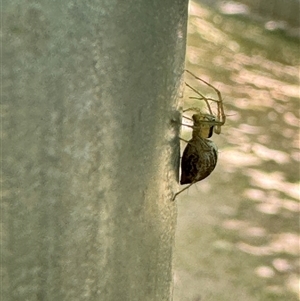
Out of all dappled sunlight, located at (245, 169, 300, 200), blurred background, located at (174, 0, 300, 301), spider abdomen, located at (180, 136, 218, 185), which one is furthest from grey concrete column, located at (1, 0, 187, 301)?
dappled sunlight, located at (245, 169, 300, 200)

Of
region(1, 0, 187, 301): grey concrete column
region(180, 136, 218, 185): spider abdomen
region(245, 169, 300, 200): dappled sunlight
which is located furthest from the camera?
region(245, 169, 300, 200): dappled sunlight

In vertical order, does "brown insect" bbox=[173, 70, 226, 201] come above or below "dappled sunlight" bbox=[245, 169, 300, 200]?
above

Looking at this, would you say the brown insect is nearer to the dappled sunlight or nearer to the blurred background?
the blurred background

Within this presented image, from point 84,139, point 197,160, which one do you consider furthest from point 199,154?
point 84,139

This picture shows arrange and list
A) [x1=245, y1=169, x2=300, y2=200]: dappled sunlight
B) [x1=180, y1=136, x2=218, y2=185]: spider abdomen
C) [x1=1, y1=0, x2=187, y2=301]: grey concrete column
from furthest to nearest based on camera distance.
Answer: [x1=245, y1=169, x2=300, y2=200]: dappled sunlight, [x1=180, y1=136, x2=218, y2=185]: spider abdomen, [x1=1, y1=0, x2=187, y2=301]: grey concrete column

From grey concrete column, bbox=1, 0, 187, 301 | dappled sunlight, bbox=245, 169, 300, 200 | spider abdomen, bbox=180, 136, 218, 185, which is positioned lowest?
dappled sunlight, bbox=245, 169, 300, 200

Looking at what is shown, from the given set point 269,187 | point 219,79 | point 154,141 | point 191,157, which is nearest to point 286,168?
point 269,187
